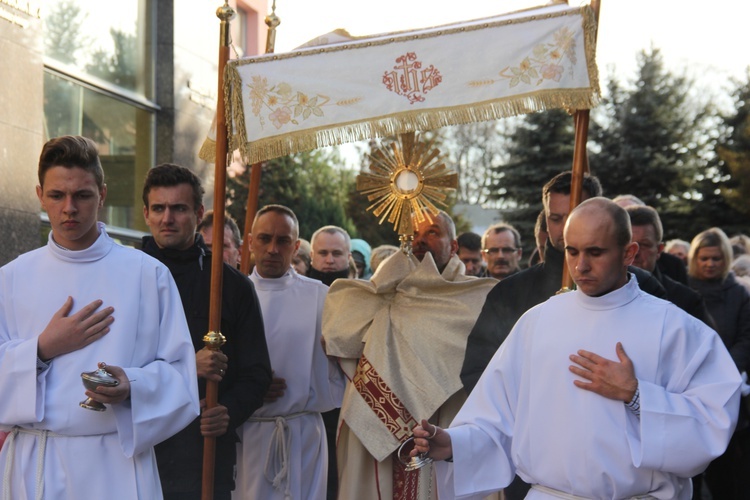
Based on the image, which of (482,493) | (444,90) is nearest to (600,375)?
(482,493)

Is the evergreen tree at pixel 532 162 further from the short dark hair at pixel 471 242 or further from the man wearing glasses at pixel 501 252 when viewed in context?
the man wearing glasses at pixel 501 252

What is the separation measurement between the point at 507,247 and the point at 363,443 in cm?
293

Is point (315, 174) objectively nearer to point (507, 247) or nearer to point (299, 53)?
point (507, 247)

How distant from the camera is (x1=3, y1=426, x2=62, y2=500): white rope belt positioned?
414 cm

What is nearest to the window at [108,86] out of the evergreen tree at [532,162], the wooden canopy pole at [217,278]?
the wooden canopy pole at [217,278]

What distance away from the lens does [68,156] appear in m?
4.29

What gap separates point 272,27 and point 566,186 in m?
2.33

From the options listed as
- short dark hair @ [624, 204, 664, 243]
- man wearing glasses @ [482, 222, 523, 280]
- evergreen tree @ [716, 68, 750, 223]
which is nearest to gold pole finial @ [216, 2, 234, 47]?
short dark hair @ [624, 204, 664, 243]

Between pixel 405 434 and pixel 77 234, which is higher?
pixel 77 234

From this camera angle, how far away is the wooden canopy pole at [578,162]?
209 inches

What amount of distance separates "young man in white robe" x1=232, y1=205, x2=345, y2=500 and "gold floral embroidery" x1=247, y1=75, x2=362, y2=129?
93cm

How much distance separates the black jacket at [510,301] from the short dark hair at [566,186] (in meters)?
0.32

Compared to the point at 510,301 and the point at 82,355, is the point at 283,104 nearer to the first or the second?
the point at 510,301

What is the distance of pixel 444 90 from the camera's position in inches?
221
